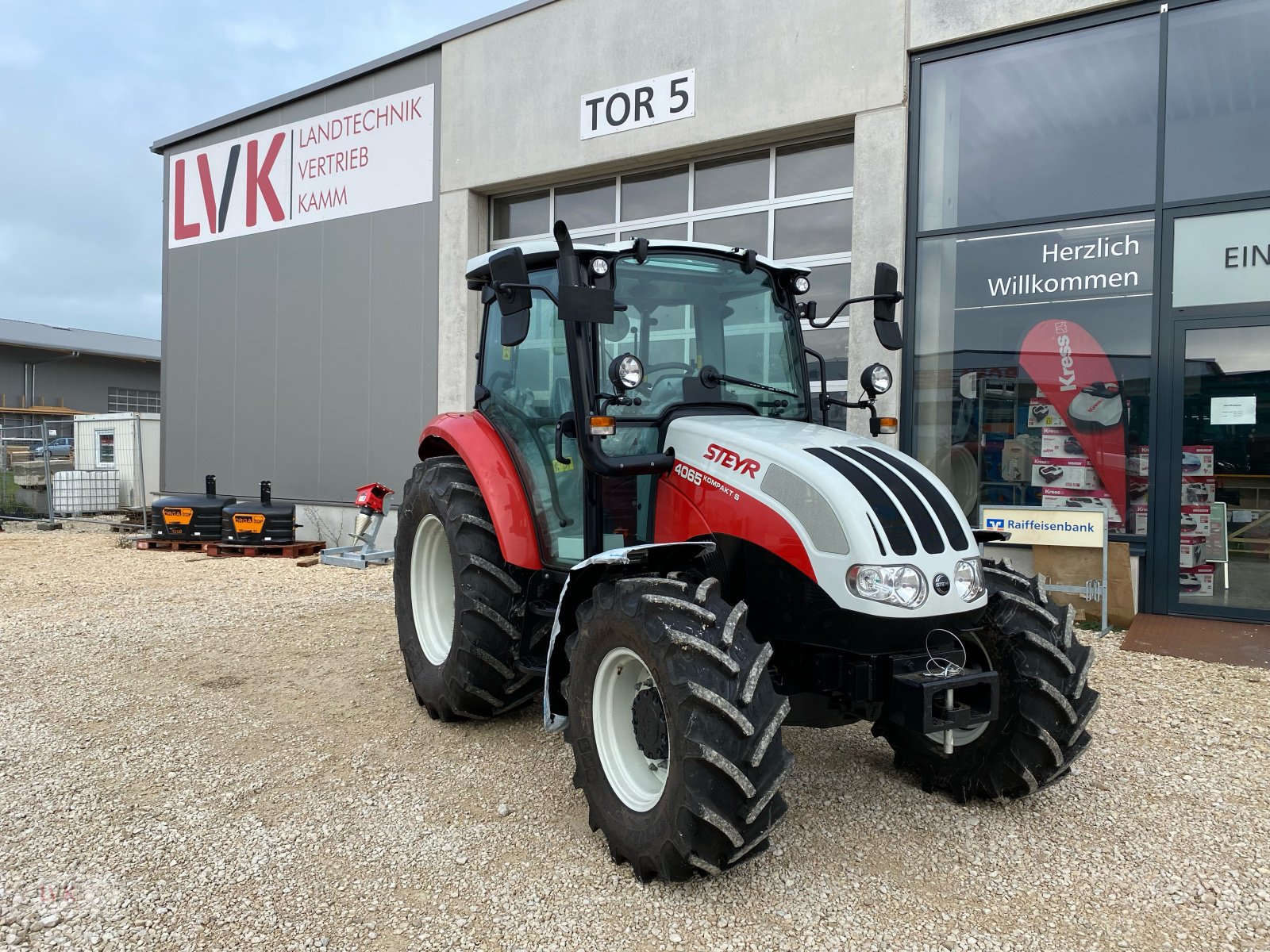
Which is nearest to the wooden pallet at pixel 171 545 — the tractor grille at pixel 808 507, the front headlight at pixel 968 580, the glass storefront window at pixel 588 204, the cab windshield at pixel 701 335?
the glass storefront window at pixel 588 204

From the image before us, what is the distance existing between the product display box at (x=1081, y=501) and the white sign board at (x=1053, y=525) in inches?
4.5

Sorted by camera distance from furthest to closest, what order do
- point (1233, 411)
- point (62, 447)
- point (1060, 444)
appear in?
point (62, 447) < point (1060, 444) < point (1233, 411)

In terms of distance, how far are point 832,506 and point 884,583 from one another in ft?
0.96

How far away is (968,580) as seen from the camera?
298 centimetres

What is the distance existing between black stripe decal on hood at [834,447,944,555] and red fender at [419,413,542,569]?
158 centimetres

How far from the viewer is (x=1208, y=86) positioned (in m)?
6.62

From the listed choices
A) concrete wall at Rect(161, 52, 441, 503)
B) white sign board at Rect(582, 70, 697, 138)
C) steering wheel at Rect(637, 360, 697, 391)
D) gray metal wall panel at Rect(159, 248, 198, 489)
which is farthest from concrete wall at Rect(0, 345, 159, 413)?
steering wheel at Rect(637, 360, 697, 391)

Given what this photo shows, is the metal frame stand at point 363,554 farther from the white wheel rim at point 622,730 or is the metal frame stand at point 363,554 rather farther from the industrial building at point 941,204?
the white wheel rim at point 622,730

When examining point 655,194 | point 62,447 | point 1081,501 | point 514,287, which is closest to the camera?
point 514,287

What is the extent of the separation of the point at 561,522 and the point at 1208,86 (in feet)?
20.2

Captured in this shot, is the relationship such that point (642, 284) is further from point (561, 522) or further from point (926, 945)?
point (926, 945)

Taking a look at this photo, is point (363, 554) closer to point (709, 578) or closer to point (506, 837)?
point (506, 837)

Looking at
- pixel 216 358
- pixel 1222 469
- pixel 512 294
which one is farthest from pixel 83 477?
pixel 1222 469

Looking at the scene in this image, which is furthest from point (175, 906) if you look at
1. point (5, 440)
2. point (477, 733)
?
point (5, 440)
